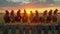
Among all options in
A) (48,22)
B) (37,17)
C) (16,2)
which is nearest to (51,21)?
(48,22)

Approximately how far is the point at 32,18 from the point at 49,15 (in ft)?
1.07

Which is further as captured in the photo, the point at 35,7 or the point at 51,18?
the point at 35,7

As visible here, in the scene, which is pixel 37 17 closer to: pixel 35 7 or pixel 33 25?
pixel 33 25

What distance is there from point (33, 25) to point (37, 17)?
0.58 feet

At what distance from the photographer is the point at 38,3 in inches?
161

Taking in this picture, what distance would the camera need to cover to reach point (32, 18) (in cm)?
339

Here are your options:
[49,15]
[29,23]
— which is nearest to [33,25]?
[29,23]

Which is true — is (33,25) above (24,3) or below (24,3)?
below

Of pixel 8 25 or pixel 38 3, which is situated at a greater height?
pixel 38 3

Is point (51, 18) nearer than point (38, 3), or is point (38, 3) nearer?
point (51, 18)

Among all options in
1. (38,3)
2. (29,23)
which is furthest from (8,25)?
(38,3)

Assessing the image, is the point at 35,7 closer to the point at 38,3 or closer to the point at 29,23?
the point at 38,3

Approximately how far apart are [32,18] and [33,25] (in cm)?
15

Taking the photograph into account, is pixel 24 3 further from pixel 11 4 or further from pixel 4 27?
pixel 4 27
